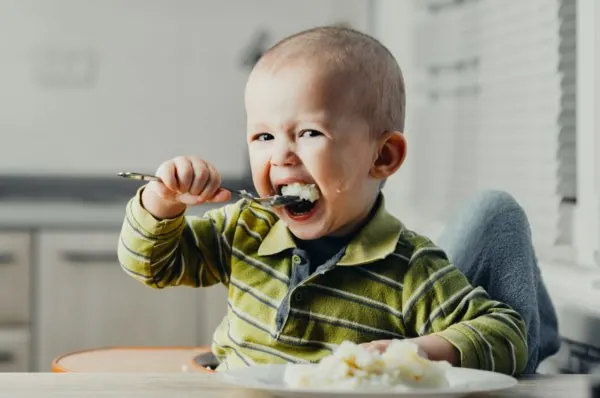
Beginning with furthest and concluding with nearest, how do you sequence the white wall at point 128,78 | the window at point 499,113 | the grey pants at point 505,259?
the white wall at point 128,78, the window at point 499,113, the grey pants at point 505,259

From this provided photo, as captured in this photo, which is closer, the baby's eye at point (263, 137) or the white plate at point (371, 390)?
the white plate at point (371, 390)

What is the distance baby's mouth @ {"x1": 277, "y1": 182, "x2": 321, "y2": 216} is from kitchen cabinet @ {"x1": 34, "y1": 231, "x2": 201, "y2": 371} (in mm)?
2057

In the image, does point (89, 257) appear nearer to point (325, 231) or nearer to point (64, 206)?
point (64, 206)

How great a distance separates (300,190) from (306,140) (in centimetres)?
5

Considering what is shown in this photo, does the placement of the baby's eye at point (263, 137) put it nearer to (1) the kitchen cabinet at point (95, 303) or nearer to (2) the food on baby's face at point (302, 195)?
(2) the food on baby's face at point (302, 195)

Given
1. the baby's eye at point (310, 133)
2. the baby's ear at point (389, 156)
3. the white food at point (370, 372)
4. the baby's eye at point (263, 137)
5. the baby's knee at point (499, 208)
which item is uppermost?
the baby's eye at point (310, 133)

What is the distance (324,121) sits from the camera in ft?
Answer: 3.83

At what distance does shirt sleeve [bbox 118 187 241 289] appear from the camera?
4.02ft

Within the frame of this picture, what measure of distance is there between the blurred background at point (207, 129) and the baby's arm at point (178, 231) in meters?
0.72

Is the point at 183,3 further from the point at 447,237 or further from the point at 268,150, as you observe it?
the point at 268,150

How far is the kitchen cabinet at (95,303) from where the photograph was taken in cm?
316

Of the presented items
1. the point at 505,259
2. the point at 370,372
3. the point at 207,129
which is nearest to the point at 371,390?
the point at 370,372

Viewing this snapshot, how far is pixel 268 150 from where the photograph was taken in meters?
1.16

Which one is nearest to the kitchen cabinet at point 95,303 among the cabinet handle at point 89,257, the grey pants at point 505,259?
the cabinet handle at point 89,257
